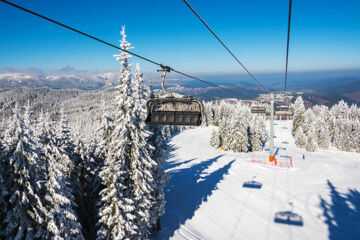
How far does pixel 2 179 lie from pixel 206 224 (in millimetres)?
16524

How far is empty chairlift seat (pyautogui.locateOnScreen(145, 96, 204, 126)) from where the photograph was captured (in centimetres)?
703

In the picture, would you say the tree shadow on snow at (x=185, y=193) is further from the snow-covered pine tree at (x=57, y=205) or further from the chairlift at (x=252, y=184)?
the snow-covered pine tree at (x=57, y=205)

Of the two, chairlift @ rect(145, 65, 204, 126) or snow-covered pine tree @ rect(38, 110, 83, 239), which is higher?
chairlift @ rect(145, 65, 204, 126)

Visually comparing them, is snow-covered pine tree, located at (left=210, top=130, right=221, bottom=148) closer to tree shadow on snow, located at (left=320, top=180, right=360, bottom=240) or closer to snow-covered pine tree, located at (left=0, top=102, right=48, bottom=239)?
tree shadow on snow, located at (left=320, top=180, right=360, bottom=240)

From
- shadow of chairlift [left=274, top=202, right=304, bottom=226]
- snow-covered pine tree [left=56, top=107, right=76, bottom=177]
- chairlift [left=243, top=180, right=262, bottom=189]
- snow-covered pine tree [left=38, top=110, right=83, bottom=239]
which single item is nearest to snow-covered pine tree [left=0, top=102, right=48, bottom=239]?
snow-covered pine tree [left=38, top=110, right=83, bottom=239]

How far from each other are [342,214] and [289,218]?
16.0ft

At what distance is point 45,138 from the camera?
12.7 meters

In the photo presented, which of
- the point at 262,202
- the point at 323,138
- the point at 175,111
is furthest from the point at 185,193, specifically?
the point at 323,138

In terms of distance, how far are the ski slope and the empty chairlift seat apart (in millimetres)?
14313

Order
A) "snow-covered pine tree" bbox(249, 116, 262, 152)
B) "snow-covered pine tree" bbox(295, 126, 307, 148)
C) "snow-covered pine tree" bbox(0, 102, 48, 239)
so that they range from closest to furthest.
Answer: "snow-covered pine tree" bbox(0, 102, 48, 239), "snow-covered pine tree" bbox(249, 116, 262, 152), "snow-covered pine tree" bbox(295, 126, 307, 148)

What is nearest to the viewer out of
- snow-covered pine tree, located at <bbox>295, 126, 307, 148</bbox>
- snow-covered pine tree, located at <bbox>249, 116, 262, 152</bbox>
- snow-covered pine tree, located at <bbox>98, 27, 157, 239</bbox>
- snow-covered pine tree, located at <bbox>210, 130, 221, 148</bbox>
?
snow-covered pine tree, located at <bbox>98, 27, 157, 239</bbox>

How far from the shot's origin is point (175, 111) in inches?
289

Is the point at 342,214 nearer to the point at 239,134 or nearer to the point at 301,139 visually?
the point at 239,134

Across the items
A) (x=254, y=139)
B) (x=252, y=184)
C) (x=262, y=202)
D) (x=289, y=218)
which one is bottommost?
(x=289, y=218)
